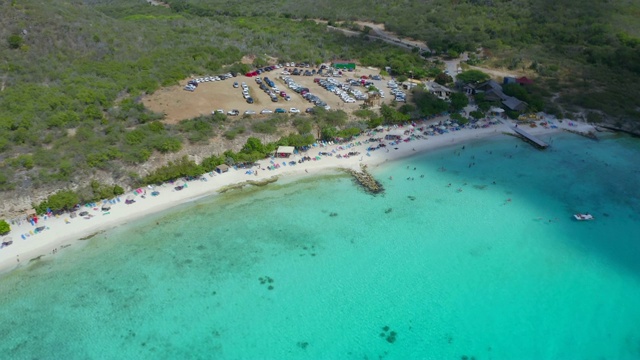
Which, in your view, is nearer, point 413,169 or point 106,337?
point 106,337

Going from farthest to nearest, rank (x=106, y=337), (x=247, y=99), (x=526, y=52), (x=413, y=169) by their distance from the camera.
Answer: (x=526, y=52), (x=247, y=99), (x=413, y=169), (x=106, y=337)

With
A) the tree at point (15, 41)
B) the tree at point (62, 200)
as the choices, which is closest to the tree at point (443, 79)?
the tree at point (62, 200)

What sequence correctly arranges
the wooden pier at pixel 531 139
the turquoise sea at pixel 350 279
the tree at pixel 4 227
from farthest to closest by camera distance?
the wooden pier at pixel 531 139 < the tree at pixel 4 227 < the turquoise sea at pixel 350 279

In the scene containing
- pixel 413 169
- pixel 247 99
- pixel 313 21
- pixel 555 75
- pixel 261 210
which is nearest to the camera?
pixel 261 210

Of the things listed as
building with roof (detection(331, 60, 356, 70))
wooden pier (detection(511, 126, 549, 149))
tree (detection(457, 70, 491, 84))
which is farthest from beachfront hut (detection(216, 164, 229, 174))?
tree (detection(457, 70, 491, 84))

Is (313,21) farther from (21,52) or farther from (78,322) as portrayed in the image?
(78,322)

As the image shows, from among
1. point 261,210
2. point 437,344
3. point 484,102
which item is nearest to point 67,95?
point 261,210

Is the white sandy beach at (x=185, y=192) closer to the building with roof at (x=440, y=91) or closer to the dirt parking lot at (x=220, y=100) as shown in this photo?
the building with roof at (x=440, y=91)
